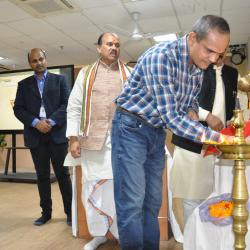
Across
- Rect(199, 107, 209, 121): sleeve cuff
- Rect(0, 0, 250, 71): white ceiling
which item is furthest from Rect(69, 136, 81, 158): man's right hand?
Rect(0, 0, 250, 71): white ceiling

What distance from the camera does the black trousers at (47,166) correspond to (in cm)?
245

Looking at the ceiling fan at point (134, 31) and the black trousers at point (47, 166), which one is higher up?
the ceiling fan at point (134, 31)

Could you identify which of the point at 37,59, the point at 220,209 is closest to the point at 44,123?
the point at 37,59

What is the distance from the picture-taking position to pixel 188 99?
1311mm

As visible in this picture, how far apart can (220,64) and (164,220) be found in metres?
1.00

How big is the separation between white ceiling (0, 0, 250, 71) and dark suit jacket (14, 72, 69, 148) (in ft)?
7.58

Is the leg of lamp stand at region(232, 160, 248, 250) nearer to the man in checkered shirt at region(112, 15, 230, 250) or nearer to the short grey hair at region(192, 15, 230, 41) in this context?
the man in checkered shirt at region(112, 15, 230, 250)

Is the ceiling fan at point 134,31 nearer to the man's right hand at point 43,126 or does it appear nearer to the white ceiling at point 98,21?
the white ceiling at point 98,21

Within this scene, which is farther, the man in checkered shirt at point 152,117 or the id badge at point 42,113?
the id badge at point 42,113

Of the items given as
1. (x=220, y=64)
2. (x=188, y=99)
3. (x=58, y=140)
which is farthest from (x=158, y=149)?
(x=58, y=140)

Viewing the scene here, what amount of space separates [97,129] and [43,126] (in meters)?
0.69

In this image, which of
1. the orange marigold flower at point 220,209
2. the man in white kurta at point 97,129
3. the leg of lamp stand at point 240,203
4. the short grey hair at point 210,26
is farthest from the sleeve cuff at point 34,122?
the leg of lamp stand at point 240,203

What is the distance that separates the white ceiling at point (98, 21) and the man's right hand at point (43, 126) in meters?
2.62

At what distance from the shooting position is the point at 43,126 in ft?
7.93
